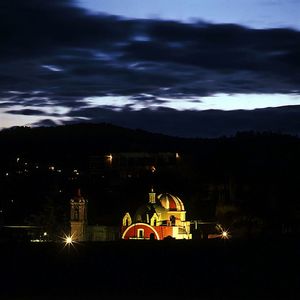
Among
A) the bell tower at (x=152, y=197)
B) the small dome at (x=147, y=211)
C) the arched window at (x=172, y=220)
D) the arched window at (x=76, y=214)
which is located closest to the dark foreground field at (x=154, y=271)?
the small dome at (x=147, y=211)

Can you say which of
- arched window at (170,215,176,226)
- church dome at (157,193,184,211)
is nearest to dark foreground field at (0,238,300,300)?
arched window at (170,215,176,226)

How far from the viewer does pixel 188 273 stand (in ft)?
78.0

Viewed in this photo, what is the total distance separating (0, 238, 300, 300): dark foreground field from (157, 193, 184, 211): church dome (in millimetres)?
19721

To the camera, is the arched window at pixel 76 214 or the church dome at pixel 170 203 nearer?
the arched window at pixel 76 214

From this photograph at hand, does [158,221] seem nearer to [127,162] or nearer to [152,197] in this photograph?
[152,197]

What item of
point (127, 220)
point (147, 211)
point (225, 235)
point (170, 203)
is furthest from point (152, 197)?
point (225, 235)

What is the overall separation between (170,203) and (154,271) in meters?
28.3

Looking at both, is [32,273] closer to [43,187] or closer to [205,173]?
[205,173]

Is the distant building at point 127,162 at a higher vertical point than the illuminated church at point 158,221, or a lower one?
higher

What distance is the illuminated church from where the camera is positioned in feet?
159

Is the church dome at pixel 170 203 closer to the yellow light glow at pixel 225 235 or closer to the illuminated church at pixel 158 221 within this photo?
the illuminated church at pixel 158 221

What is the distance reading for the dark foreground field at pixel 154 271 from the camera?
66.7ft

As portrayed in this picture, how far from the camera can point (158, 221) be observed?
4997 cm

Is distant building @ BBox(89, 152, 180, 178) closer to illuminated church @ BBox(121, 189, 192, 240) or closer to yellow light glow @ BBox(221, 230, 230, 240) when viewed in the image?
illuminated church @ BBox(121, 189, 192, 240)
